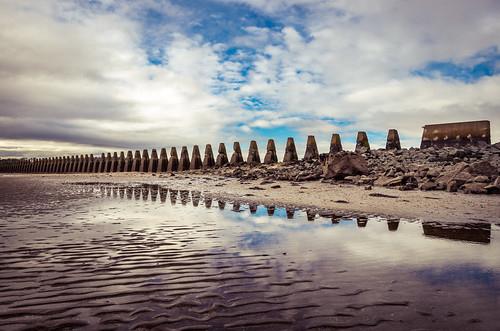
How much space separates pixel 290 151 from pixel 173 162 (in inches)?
463

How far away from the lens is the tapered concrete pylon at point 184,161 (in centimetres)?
2755

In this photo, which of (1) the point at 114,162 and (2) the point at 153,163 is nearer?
(2) the point at 153,163

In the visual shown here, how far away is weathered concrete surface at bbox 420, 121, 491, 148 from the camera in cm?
1588

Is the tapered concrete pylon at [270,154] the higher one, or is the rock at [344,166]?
the tapered concrete pylon at [270,154]

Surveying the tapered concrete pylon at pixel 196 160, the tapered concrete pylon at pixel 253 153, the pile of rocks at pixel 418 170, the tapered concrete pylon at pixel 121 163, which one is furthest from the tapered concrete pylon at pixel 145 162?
the pile of rocks at pixel 418 170

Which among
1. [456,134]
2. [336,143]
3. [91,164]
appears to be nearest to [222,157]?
[336,143]

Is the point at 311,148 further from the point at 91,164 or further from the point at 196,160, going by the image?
the point at 91,164

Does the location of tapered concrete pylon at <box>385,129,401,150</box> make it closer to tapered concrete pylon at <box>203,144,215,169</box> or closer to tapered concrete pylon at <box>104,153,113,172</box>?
tapered concrete pylon at <box>203,144,215,169</box>

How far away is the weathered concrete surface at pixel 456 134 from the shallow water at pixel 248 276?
13.7m

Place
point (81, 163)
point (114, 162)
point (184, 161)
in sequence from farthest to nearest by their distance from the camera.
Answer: point (81, 163) → point (114, 162) → point (184, 161)

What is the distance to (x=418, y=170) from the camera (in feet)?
34.6

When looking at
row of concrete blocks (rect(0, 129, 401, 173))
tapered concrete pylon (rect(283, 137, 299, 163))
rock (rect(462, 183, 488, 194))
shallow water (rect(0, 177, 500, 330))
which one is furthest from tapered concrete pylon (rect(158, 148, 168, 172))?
shallow water (rect(0, 177, 500, 330))

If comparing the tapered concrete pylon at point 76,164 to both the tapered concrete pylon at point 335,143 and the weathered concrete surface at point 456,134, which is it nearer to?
the tapered concrete pylon at point 335,143

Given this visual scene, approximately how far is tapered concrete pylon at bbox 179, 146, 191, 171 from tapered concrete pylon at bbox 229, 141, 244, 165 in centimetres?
557
